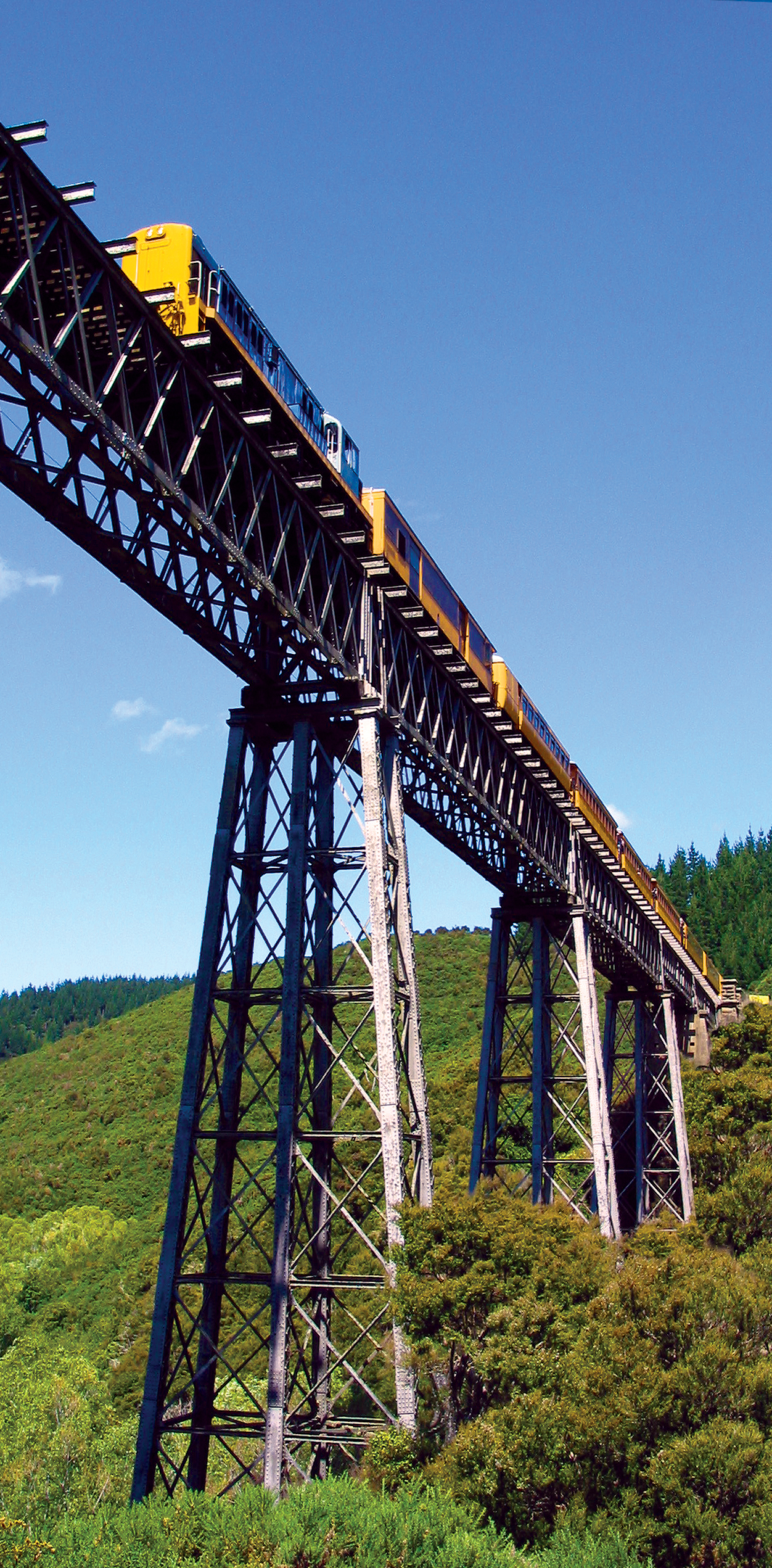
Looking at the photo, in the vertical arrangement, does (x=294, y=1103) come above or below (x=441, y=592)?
below

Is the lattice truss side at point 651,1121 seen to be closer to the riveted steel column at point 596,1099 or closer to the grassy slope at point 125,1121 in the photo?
the grassy slope at point 125,1121

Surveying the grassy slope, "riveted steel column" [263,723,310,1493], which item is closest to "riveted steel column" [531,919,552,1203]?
"riveted steel column" [263,723,310,1493]

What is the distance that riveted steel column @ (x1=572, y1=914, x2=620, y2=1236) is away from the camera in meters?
31.1

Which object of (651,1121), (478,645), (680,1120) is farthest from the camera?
(651,1121)

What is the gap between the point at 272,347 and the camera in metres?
17.7

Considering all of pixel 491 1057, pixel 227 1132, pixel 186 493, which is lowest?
pixel 227 1132

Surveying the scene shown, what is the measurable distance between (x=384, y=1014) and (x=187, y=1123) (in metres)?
3.04

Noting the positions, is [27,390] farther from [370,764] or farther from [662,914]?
[662,914]

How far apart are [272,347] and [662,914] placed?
110 ft

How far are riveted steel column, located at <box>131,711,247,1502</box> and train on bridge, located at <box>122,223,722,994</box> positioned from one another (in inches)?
158

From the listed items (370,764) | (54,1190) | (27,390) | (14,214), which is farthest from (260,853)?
(54,1190)

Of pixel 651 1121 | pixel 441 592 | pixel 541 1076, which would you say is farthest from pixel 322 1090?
pixel 651 1121

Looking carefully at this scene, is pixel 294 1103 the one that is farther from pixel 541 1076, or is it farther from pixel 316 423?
pixel 541 1076

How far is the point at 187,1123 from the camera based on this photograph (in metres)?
17.8
